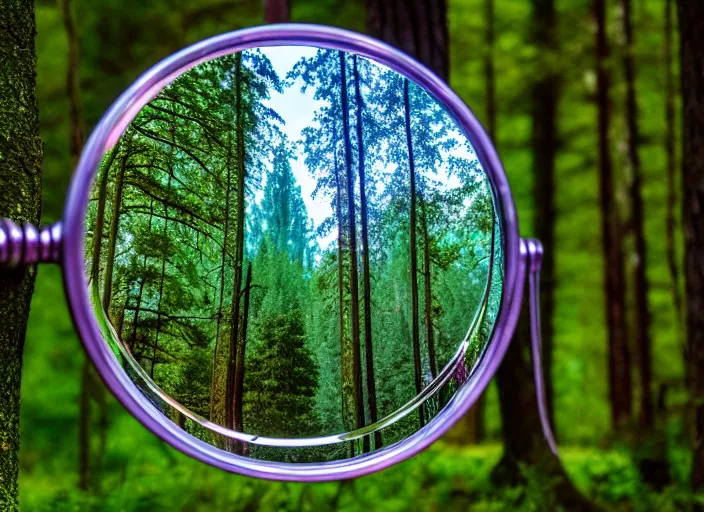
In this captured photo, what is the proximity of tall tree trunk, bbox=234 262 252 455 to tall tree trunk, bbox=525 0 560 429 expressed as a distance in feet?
17.9

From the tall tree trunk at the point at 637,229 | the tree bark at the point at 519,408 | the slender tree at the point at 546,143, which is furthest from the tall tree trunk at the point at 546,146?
the tree bark at the point at 519,408

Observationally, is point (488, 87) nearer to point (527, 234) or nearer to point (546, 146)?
point (546, 146)

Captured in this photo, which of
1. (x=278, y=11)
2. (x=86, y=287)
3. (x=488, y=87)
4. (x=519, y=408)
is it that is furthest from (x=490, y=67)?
(x=86, y=287)

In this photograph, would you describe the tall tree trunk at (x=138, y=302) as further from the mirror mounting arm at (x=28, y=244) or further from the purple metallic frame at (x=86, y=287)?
the mirror mounting arm at (x=28, y=244)

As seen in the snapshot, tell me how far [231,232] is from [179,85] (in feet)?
0.75

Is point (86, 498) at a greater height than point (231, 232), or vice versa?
point (231, 232)

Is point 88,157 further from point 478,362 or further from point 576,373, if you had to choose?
point 576,373

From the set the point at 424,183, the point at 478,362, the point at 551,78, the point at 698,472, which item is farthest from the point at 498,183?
the point at 551,78

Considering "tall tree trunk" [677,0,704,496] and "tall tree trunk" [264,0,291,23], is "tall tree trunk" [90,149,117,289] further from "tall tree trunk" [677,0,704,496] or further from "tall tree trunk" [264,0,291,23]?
"tall tree trunk" [677,0,704,496]

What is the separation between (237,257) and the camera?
0.96 meters

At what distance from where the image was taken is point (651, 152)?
8.14 meters

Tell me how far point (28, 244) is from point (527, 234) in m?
6.34

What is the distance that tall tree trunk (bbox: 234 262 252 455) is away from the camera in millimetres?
947

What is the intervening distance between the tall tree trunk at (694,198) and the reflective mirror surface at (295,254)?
3.37 feet
